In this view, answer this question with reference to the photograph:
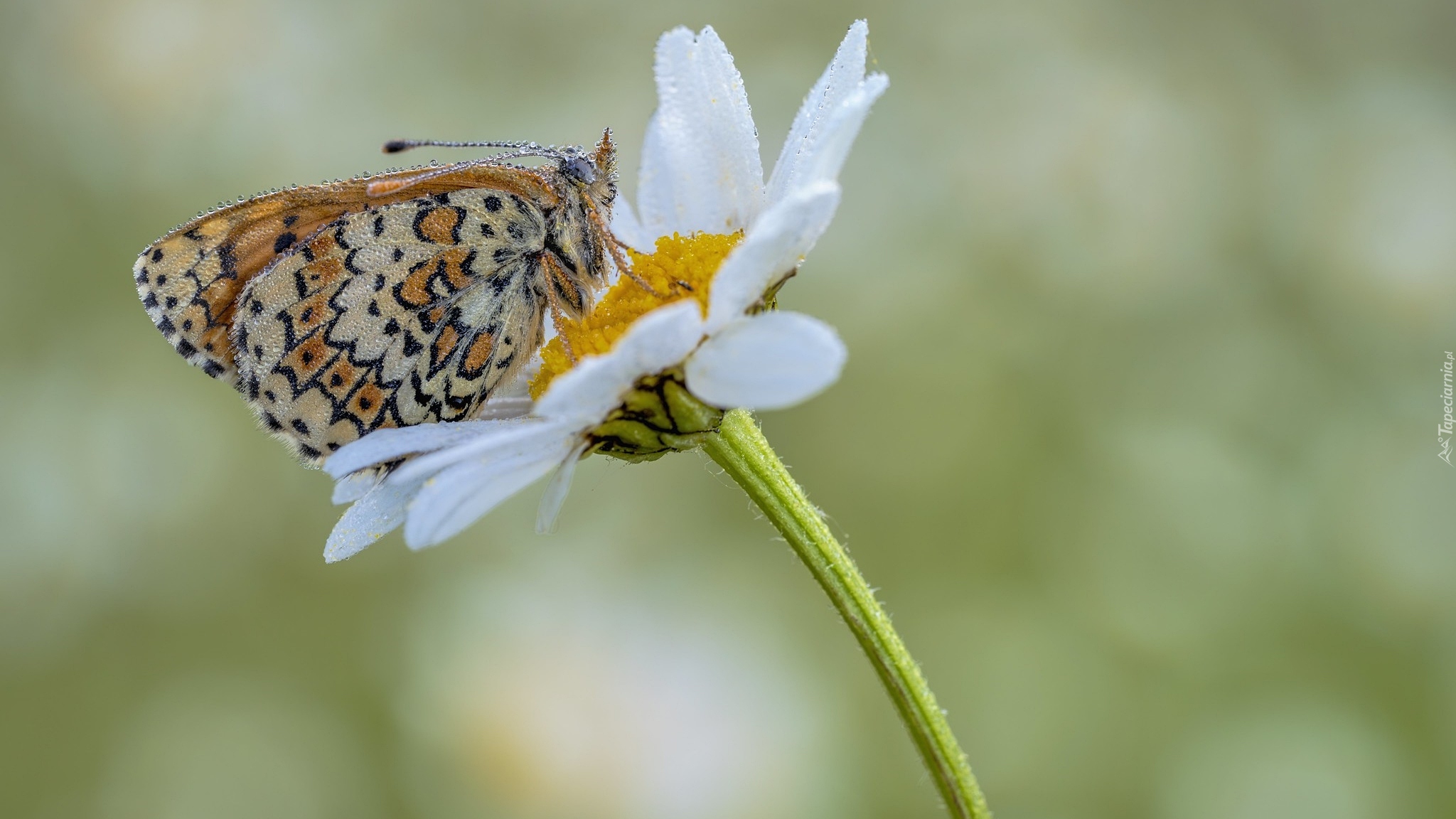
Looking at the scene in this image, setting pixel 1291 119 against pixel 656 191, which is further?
pixel 1291 119

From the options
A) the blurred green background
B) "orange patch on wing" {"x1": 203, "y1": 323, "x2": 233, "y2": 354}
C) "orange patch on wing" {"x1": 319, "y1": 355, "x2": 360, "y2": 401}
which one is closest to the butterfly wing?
"orange patch on wing" {"x1": 203, "y1": 323, "x2": 233, "y2": 354}

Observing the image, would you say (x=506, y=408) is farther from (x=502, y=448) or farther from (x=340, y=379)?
(x=502, y=448)

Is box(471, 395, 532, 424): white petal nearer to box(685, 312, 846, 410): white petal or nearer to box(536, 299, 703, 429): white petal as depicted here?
box(536, 299, 703, 429): white petal

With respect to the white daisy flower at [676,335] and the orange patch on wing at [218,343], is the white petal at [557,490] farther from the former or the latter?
the orange patch on wing at [218,343]

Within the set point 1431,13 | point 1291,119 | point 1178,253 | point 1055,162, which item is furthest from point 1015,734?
point 1431,13

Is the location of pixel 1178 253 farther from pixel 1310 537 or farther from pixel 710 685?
pixel 710 685

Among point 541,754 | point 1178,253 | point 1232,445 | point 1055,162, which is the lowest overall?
point 541,754

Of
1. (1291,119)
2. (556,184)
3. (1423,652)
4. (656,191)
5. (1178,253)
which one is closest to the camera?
(556,184)
